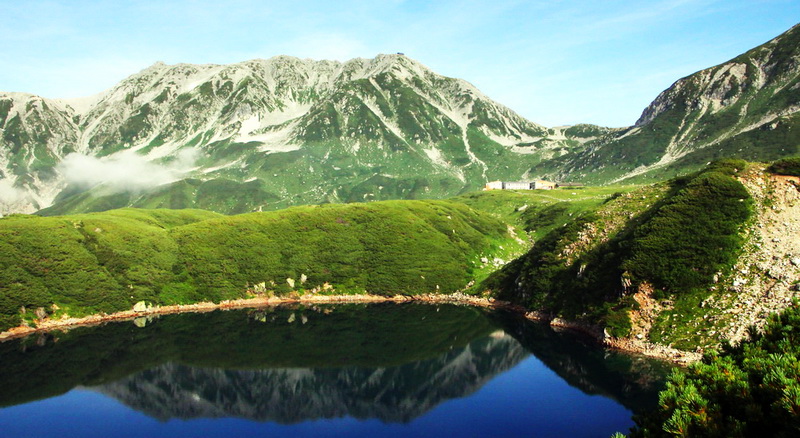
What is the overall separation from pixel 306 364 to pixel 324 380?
23.2 feet

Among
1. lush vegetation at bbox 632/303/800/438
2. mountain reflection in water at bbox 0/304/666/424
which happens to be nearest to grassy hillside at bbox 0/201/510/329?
mountain reflection in water at bbox 0/304/666/424

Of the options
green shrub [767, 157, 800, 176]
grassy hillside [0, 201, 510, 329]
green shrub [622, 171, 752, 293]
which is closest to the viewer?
green shrub [622, 171, 752, 293]

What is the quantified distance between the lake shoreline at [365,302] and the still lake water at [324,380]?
230 centimetres

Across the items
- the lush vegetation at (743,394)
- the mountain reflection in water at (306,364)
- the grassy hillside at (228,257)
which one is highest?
the lush vegetation at (743,394)

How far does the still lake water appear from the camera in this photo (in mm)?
44312

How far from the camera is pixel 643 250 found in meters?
62.4

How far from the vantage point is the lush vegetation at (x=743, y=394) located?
43.0 feet

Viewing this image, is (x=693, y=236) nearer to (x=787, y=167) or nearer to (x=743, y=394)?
(x=787, y=167)

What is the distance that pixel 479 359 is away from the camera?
63219 millimetres

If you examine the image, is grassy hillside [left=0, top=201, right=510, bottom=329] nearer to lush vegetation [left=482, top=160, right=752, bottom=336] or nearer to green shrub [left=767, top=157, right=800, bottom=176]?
lush vegetation [left=482, top=160, right=752, bottom=336]

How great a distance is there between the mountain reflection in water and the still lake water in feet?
0.83

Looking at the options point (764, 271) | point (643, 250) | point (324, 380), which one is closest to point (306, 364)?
point (324, 380)

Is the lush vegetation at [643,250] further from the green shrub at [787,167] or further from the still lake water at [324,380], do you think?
the still lake water at [324,380]

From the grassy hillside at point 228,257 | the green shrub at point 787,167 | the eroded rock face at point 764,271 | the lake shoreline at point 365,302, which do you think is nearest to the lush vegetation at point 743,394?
the eroded rock face at point 764,271
